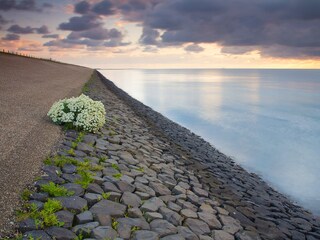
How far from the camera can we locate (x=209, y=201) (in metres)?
8.73

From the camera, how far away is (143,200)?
7273 millimetres

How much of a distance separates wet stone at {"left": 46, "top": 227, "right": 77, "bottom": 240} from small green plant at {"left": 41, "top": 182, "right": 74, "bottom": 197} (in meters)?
1.13

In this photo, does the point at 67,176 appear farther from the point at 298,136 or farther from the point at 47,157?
the point at 298,136

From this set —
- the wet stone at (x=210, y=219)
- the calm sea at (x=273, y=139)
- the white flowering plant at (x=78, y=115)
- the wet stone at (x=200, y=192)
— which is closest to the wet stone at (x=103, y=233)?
the wet stone at (x=210, y=219)

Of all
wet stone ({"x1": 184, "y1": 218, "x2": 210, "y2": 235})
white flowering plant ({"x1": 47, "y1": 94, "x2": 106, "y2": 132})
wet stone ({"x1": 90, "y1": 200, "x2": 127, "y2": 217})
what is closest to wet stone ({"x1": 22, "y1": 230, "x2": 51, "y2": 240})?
wet stone ({"x1": 90, "y1": 200, "x2": 127, "y2": 217})

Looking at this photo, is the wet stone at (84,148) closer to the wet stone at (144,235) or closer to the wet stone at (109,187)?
the wet stone at (109,187)

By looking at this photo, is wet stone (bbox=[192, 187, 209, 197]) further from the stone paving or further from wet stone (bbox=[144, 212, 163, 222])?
wet stone (bbox=[144, 212, 163, 222])

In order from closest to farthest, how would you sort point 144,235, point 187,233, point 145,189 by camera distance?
point 144,235
point 187,233
point 145,189

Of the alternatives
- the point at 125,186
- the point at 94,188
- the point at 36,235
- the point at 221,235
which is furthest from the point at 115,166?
the point at 36,235

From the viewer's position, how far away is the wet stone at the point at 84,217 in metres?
5.77

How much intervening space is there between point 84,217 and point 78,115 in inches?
238

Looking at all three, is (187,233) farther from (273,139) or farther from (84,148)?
(273,139)

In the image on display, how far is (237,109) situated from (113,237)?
44.6 metres

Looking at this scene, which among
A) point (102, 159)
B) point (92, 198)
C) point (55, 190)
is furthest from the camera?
point (102, 159)
